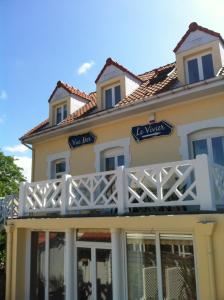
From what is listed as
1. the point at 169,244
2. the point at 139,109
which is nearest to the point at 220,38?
the point at 139,109

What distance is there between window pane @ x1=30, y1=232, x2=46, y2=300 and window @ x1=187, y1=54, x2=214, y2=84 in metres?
6.38

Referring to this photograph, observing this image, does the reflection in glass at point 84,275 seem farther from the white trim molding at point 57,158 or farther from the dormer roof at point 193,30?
the dormer roof at point 193,30

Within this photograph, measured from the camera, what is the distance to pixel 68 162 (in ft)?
37.8

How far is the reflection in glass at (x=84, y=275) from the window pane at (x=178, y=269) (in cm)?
217

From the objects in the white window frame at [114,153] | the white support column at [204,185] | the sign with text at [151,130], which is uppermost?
the sign with text at [151,130]

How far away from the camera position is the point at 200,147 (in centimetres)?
851

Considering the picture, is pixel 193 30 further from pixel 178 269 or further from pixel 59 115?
pixel 178 269

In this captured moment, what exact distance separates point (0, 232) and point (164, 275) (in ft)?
24.6

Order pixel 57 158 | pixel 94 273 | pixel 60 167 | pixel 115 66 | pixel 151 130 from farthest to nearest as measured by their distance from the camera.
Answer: pixel 60 167, pixel 57 158, pixel 115 66, pixel 151 130, pixel 94 273

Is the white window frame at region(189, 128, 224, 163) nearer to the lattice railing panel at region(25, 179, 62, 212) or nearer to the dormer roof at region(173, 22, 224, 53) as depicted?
the dormer roof at region(173, 22, 224, 53)

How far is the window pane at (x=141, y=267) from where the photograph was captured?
6.75 m

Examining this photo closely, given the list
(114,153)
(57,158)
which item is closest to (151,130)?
(114,153)

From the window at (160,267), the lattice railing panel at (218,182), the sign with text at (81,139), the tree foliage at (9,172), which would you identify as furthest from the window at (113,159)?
the tree foliage at (9,172)

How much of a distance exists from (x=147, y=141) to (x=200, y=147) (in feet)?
5.26
